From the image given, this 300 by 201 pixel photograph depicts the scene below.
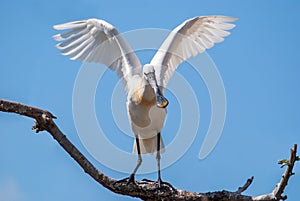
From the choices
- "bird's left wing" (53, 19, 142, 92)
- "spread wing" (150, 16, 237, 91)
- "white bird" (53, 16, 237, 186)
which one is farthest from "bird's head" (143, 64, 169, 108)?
"bird's left wing" (53, 19, 142, 92)

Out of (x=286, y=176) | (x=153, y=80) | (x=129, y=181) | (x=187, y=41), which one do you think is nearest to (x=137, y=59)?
(x=153, y=80)

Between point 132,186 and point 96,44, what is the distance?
254 centimetres

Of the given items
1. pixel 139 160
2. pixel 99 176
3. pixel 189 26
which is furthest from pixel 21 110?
pixel 189 26

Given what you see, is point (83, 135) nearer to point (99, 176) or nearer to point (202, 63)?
point (99, 176)

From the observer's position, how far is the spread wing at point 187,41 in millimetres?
8148

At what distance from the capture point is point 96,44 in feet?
28.2

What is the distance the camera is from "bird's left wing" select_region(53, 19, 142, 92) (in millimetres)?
8156

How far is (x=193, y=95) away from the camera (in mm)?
8125

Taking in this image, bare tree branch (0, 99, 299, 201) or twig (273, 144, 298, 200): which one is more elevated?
bare tree branch (0, 99, 299, 201)

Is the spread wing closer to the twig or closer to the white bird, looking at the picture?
the white bird

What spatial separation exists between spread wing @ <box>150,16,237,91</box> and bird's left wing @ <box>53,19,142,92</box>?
0.32m

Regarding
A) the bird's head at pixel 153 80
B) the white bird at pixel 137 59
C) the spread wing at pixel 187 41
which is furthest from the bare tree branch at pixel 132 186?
the spread wing at pixel 187 41

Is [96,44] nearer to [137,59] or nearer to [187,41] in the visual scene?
[137,59]

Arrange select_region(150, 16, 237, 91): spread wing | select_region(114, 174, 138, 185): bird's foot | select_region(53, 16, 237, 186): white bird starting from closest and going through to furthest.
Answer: select_region(114, 174, 138, 185): bird's foot, select_region(53, 16, 237, 186): white bird, select_region(150, 16, 237, 91): spread wing
